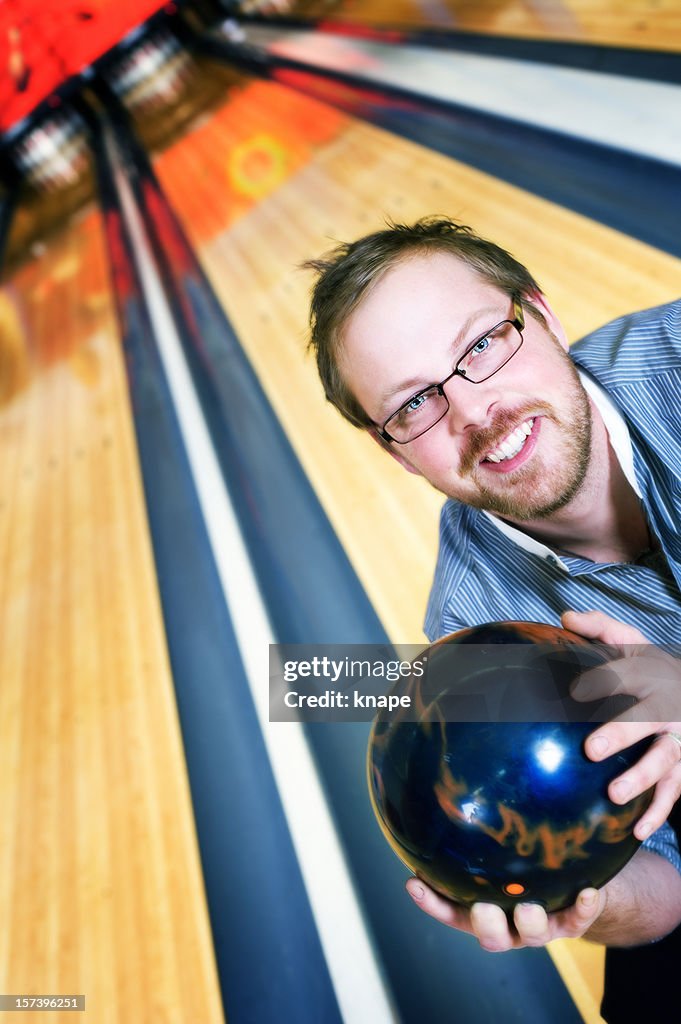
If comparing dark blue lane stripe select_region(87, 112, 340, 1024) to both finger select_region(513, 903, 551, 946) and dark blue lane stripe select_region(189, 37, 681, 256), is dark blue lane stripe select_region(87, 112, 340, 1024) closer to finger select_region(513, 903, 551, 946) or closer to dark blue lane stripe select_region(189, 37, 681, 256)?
finger select_region(513, 903, 551, 946)

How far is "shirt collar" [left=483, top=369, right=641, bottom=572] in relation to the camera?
981 millimetres

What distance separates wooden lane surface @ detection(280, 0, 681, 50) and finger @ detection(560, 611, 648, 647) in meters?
2.26

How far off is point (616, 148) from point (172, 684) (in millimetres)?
1846

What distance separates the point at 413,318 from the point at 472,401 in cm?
12

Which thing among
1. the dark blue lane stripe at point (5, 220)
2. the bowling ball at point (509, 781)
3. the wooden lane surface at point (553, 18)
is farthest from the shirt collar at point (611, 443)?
the dark blue lane stripe at point (5, 220)

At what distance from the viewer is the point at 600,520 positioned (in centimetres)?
104

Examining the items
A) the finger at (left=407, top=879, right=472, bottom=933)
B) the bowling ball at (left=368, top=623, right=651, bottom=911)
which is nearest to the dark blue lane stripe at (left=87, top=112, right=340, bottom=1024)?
the finger at (left=407, top=879, right=472, bottom=933)

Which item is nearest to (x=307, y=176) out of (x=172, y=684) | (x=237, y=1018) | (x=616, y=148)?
(x=616, y=148)

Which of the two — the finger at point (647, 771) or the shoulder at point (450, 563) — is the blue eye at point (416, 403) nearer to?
the shoulder at point (450, 563)

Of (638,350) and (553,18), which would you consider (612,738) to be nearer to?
(638,350)

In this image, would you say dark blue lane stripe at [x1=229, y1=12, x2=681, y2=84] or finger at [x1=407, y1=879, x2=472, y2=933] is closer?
finger at [x1=407, y1=879, x2=472, y2=933]

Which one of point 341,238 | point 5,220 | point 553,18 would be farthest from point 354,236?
point 5,220

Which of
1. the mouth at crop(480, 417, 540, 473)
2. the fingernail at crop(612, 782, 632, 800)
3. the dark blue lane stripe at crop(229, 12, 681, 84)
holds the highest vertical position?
the mouth at crop(480, 417, 540, 473)

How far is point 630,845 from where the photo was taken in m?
0.79
